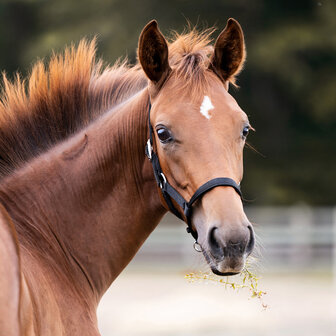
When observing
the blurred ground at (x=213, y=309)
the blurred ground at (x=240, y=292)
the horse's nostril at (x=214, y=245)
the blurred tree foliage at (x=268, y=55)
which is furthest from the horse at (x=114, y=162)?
the blurred tree foliage at (x=268, y=55)

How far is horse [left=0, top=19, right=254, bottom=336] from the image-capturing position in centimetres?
329

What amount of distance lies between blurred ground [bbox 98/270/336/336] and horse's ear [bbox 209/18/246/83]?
5213mm

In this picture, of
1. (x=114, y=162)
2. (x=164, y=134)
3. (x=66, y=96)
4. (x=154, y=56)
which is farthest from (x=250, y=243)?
(x=66, y=96)

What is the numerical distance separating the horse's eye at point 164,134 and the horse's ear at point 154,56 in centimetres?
35

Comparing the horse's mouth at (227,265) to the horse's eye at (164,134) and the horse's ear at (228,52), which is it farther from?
the horse's ear at (228,52)

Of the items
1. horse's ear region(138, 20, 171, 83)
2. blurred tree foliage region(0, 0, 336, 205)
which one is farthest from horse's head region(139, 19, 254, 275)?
blurred tree foliage region(0, 0, 336, 205)

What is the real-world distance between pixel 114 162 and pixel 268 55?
17.6 meters

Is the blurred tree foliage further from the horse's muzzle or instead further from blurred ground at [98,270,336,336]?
the horse's muzzle

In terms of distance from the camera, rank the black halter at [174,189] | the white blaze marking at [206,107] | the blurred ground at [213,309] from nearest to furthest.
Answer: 1. the black halter at [174,189]
2. the white blaze marking at [206,107]
3. the blurred ground at [213,309]

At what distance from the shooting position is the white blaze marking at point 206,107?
133 inches

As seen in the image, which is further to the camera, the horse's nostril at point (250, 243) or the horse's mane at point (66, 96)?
the horse's mane at point (66, 96)

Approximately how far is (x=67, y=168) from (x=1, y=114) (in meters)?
0.49

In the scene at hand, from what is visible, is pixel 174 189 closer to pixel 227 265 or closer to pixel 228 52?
pixel 227 265

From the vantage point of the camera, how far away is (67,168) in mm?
3701
